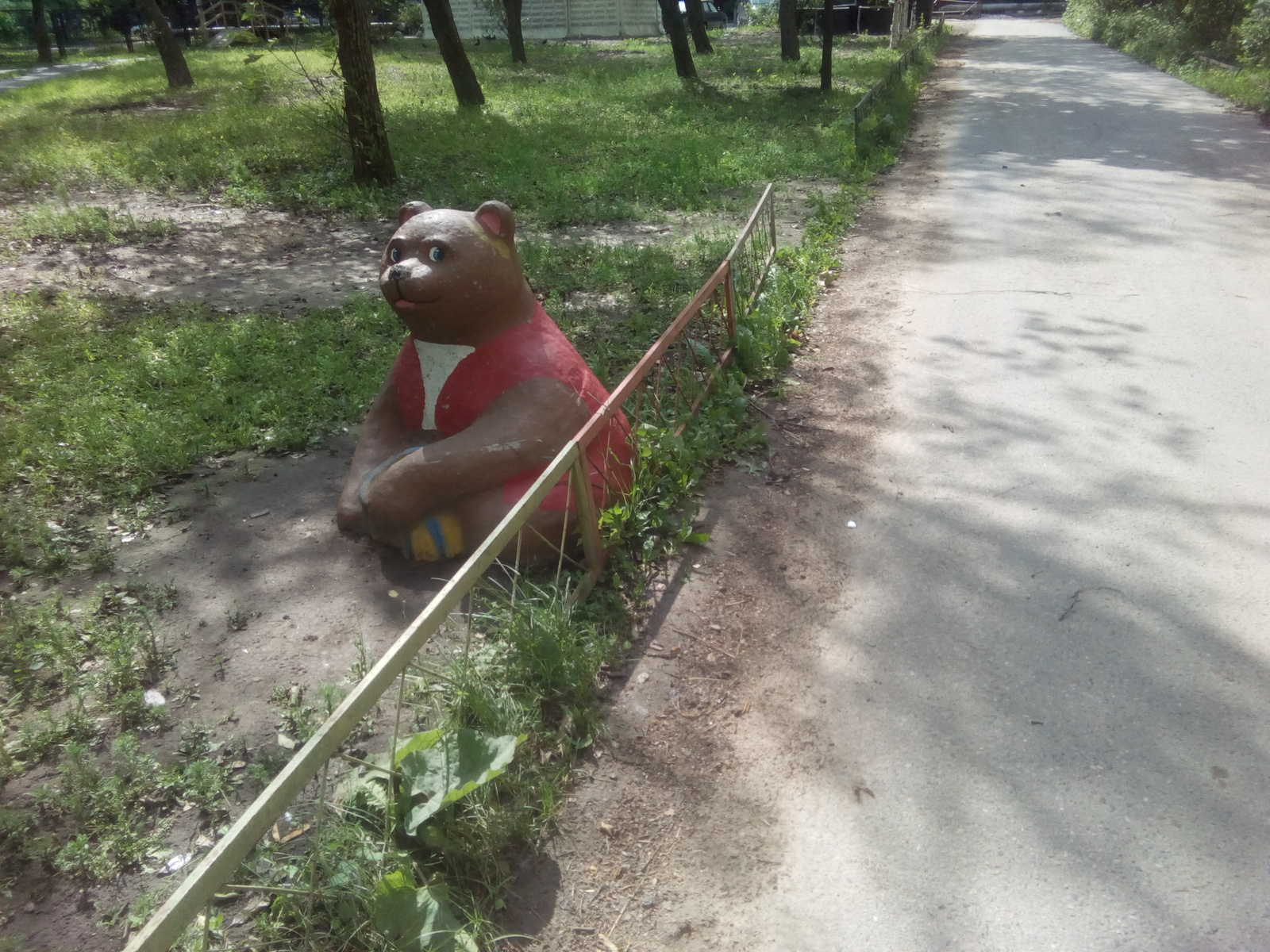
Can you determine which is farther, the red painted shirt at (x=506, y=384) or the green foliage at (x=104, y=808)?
the red painted shirt at (x=506, y=384)

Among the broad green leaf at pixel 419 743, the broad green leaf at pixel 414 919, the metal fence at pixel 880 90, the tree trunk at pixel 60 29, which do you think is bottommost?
the broad green leaf at pixel 414 919

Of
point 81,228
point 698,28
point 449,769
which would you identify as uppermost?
point 698,28

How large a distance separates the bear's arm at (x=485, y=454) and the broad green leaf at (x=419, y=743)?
1.36 meters

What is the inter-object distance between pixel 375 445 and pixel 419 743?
6.31ft

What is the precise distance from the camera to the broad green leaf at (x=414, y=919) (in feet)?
8.07

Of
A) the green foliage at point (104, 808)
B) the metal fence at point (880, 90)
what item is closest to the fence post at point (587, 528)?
the green foliage at point (104, 808)

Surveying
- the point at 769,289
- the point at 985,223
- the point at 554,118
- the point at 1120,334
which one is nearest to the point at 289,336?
the point at 769,289

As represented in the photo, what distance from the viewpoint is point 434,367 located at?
4293 millimetres

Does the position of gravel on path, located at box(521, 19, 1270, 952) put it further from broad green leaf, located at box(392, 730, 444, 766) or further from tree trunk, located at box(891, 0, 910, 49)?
tree trunk, located at box(891, 0, 910, 49)

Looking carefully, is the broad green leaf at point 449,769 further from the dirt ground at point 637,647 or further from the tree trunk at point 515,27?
the tree trunk at point 515,27

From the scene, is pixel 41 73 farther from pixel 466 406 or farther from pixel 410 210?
pixel 466 406

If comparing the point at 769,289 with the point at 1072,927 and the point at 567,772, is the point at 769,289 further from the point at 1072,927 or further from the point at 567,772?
the point at 1072,927

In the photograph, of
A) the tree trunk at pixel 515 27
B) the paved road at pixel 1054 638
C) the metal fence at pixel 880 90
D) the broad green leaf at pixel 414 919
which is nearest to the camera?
the broad green leaf at pixel 414 919

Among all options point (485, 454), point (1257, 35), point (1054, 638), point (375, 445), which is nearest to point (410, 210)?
point (375, 445)
